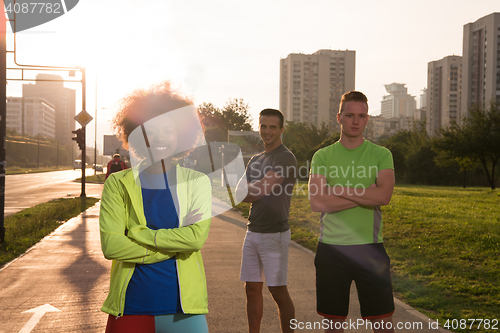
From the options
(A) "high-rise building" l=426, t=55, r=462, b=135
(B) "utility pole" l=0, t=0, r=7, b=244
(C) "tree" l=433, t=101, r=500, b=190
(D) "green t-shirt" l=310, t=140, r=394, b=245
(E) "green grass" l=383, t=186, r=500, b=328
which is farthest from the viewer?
(A) "high-rise building" l=426, t=55, r=462, b=135

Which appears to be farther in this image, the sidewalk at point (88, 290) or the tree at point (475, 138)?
the tree at point (475, 138)

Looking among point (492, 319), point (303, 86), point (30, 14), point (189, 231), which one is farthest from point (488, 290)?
point (303, 86)

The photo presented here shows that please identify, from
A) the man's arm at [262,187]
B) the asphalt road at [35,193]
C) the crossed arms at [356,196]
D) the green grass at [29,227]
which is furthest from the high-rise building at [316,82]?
the crossed arms at [356,196]

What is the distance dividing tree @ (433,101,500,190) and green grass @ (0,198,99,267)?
29514 millimetres

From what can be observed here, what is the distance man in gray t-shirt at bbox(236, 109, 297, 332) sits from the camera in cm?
357

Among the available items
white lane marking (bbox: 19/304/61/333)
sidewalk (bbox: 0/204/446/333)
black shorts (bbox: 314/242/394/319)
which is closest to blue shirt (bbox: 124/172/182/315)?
black shorts (bbox: 314/242/394/319)

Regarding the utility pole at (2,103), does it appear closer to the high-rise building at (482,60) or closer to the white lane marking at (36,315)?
the white lane marking at (36,315)

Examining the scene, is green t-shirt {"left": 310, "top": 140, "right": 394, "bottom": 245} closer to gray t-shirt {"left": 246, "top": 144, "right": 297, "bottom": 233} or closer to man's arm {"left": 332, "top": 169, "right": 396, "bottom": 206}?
man's arm {"left": 332, "top": 169, "right": 396, "bottom": 206}

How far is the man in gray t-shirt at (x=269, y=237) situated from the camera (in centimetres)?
357

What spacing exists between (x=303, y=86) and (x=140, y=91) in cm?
13897

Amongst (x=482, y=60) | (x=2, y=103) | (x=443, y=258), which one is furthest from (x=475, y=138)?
(x=482, y=60)

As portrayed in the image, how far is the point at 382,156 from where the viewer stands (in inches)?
125

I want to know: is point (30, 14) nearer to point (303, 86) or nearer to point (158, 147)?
point (158, 147)

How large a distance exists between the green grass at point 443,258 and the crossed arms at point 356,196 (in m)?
2.13
